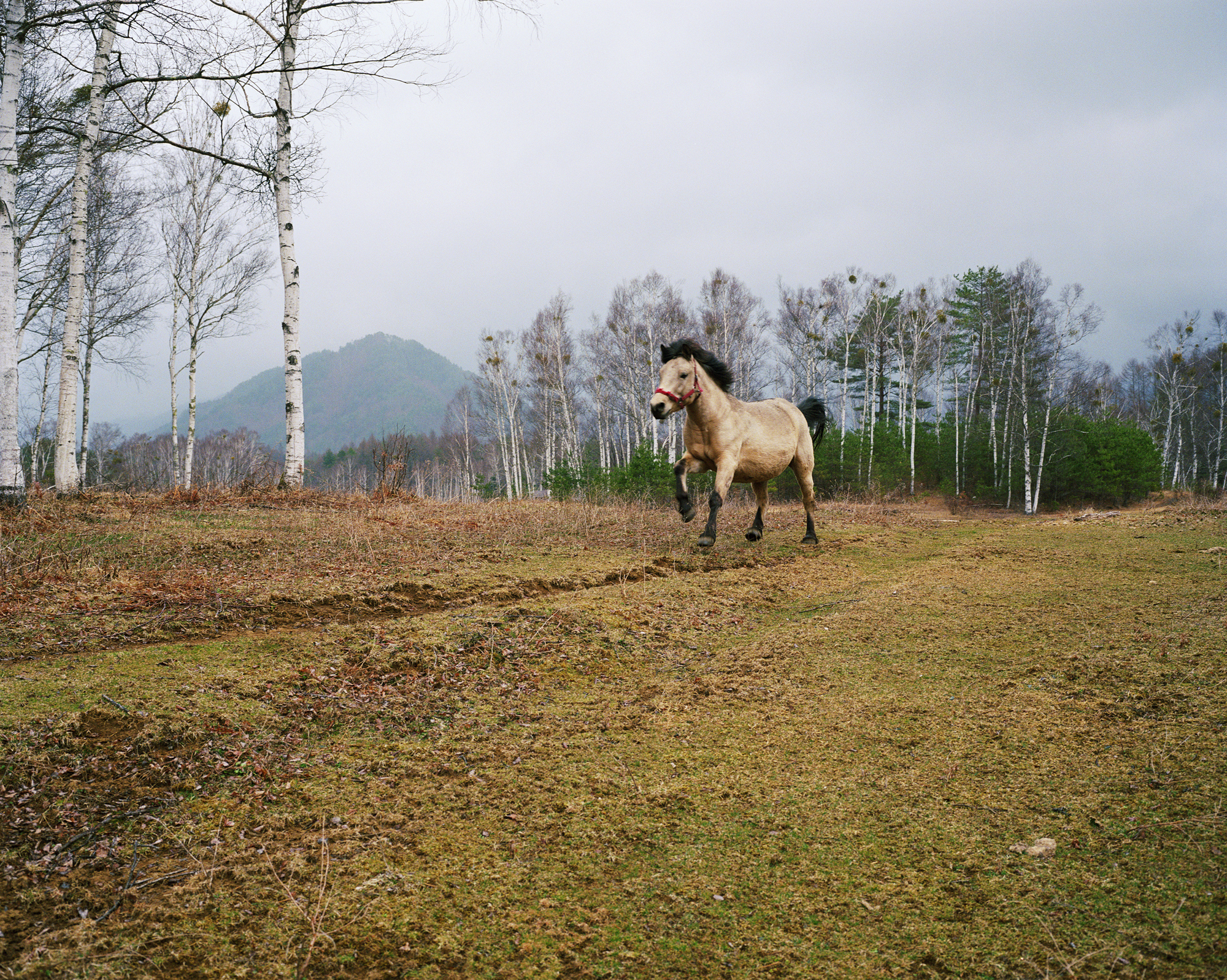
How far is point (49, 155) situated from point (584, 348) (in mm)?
31235

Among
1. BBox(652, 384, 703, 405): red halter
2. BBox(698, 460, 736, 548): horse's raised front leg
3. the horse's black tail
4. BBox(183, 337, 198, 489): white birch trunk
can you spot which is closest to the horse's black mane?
BBox(652, 384, 703, 405): red halter

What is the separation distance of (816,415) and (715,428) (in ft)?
11.2

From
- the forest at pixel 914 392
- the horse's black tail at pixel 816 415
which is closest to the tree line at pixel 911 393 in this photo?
the forest at pixel 914 392

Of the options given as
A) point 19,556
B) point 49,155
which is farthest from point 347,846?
point 49,155

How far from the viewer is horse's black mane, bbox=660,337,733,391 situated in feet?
22.6

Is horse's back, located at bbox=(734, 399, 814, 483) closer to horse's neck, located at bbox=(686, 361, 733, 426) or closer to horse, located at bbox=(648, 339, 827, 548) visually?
horse, located at bbox=(648, 339, 827, 548)

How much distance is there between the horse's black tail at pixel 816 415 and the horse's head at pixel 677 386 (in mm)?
3249

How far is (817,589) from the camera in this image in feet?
19.7

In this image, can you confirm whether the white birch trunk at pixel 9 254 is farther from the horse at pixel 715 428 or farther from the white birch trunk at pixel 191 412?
the white birch trunk at pixel 191 412

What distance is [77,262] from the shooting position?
408 inches

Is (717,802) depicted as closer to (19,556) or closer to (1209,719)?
(1209,719)

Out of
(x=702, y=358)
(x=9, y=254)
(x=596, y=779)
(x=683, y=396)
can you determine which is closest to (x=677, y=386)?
(x=683, y=396)

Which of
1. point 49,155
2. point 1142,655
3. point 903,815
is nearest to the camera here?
point 903,815

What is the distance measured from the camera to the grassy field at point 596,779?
66.7 inches
